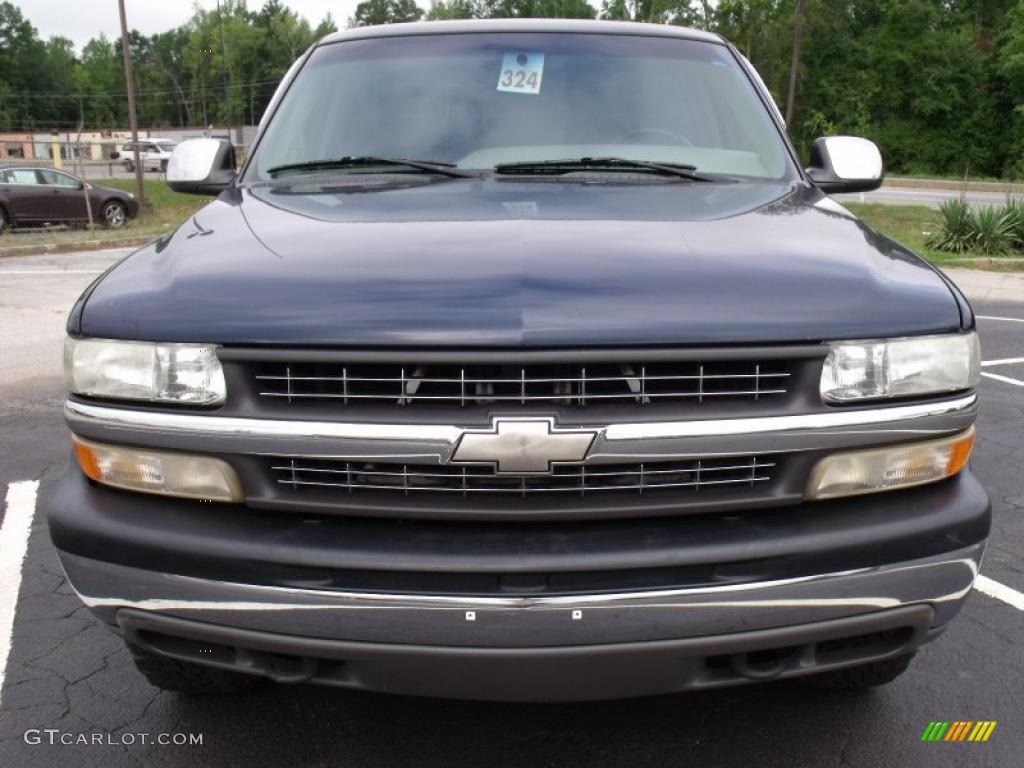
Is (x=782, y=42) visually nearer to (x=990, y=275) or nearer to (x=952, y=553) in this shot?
(x=990, y=275)

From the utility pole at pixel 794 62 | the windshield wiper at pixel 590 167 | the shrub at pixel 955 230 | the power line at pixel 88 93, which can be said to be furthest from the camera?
the power line at pixel 88 93

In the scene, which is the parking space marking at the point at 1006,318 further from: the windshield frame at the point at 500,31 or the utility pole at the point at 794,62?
the utility pole at the point at 794,62

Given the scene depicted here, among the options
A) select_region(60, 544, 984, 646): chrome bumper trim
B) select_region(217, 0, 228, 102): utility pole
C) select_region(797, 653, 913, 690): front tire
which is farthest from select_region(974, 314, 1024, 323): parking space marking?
select_region(217, 0, 228, 102): utility pole

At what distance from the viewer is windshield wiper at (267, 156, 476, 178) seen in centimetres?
297

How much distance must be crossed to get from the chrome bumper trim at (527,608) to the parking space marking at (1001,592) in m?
1.71

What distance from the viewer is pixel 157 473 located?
208 cm

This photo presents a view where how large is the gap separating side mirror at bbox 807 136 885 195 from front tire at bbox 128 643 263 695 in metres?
2.50

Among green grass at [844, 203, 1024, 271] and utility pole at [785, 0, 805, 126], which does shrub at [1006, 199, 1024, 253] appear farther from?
→ utility pole at [785, 0, 805, 126]

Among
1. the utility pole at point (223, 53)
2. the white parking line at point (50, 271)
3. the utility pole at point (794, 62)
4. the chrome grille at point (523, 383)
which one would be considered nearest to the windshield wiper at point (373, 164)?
the chrome grille at point (523, 383)

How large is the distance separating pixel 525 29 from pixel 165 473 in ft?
7.41

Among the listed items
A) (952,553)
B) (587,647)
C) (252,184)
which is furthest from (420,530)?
(252,184)

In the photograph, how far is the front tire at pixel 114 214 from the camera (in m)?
21.3

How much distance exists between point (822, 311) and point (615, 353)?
47 cm

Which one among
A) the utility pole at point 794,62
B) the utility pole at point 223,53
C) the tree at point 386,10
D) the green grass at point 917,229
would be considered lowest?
the green grass at point 917,229
